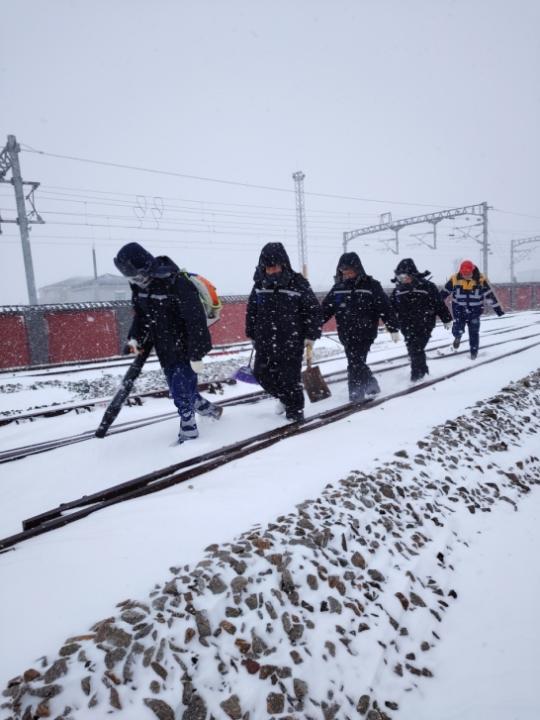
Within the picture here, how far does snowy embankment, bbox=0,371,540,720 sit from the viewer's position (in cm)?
177

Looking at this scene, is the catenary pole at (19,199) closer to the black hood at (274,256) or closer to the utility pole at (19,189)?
the utility pole at (19,189)

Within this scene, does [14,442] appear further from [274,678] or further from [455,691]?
[455,691]

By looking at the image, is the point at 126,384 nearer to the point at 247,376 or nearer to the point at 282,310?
the point at 247,376

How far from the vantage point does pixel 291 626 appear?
2.21m

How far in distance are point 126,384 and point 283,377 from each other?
1839mm

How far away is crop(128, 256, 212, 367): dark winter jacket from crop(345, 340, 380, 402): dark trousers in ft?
8.55

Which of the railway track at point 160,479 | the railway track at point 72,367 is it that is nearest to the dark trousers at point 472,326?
the railway track at point 160,479

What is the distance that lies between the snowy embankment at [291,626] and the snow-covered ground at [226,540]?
8 centimetres

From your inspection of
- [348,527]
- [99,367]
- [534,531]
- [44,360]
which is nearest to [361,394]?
[534,531]

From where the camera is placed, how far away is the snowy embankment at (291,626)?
1774mm

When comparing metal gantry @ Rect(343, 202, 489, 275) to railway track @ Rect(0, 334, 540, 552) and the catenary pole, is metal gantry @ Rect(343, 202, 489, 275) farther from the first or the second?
railway track @ Rect(0, 334, 540, 552)

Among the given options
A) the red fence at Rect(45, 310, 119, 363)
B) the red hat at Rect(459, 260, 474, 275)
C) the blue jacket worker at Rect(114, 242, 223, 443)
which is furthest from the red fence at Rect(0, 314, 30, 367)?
the red hat at Rect(459, 260, 474, 275)

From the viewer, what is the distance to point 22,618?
2.02 meters

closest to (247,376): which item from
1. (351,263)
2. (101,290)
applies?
(351,263)
